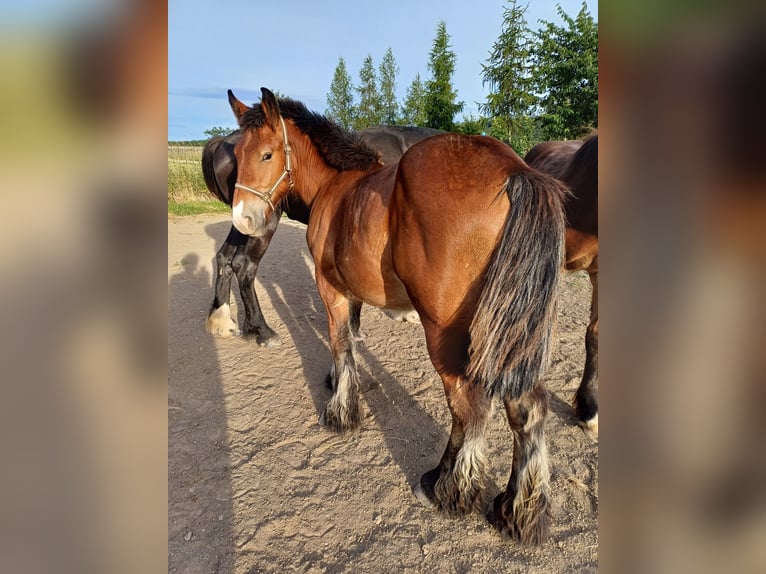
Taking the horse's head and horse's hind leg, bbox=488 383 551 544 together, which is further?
the horse's head

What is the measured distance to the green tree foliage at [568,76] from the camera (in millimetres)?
8664

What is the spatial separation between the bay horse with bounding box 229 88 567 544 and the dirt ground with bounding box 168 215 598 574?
0.20 metres

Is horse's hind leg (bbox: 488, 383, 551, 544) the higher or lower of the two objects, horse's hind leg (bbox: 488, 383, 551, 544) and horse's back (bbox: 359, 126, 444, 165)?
the lower

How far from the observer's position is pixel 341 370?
117 inches

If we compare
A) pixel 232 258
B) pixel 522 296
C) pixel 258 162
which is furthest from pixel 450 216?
pixel 232 258

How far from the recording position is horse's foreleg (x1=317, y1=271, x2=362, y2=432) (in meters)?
2.89

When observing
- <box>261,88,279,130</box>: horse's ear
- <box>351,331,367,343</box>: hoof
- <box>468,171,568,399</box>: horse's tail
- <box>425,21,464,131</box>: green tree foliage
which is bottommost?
<box>351,331,367,343</box>: hoof

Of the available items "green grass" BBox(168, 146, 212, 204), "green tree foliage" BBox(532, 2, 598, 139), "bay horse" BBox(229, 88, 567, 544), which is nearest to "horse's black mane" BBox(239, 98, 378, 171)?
"bay horse" BBox(229, 88, 567, 544)

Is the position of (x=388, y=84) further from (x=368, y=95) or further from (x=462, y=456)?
Answer: (x=462, y=456)

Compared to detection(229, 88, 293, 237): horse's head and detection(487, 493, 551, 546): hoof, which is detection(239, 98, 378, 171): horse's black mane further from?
detection(487, 493, 551, 546): hoof

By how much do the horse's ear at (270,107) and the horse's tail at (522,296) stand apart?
1.90 metres

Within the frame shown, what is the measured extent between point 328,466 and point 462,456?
924mm
